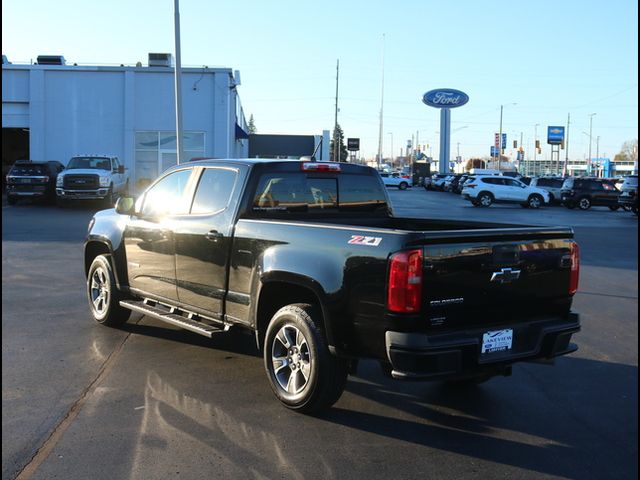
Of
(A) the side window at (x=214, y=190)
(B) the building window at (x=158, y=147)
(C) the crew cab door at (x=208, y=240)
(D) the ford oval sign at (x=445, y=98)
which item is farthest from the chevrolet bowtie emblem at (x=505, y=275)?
(D) the ford oval sign at (x=445, y=98)

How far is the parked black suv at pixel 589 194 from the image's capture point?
121 ft

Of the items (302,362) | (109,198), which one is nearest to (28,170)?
(109,198)

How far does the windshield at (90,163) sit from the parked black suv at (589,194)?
2494cm

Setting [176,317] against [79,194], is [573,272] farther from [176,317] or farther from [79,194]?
[79,194]

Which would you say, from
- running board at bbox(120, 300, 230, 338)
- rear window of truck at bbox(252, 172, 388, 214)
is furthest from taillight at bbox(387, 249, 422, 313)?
running board at bbox(120, 300, 230, 338)

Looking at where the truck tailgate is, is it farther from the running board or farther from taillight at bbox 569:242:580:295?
the running board

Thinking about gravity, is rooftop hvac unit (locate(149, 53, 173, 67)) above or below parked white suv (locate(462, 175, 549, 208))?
above

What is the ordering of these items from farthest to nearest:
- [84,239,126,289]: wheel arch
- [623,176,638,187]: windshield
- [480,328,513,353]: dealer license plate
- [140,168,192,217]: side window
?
[623,176,638,187]: windshield
[84,239,126,289]: wheel arch
[140,168,192,217]: side window
[480,328,513,353]: dealer license plate

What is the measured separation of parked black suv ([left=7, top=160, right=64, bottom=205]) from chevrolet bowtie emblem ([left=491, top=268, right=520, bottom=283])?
2621cm

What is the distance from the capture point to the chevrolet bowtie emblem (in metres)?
4.54

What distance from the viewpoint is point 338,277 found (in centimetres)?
453

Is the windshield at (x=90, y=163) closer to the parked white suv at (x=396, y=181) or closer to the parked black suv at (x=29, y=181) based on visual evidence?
the parked black suv at (x=29, y=181)

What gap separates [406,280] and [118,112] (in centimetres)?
3504

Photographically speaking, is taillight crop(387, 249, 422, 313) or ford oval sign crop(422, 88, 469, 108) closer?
taillight crop(387, 249, 422, 313)
